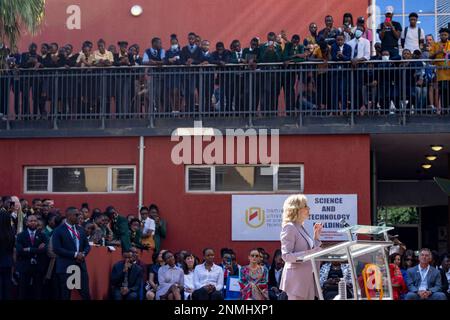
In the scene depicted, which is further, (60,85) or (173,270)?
(60,85)

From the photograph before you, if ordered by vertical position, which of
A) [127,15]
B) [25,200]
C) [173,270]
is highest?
[127,15]

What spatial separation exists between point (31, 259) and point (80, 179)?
12.1 feet

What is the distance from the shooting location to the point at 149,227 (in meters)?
18.0

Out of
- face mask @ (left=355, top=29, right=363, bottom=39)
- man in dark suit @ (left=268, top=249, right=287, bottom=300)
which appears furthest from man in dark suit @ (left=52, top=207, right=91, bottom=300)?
face mask @ (left=355, top=29, right=363, bottom=39)

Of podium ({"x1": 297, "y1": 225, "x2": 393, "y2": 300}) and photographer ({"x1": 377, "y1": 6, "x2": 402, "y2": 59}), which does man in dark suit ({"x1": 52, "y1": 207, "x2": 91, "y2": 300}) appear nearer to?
podium ({"x1": 297, "y1": 225, "x2": 393, "y2": 300})

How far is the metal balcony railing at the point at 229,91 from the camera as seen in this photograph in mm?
18547

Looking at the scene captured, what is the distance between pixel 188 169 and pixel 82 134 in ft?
7.40

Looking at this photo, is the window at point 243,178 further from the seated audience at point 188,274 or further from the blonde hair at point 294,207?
the blonde hair at point 294,207

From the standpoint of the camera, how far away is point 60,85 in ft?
63.9

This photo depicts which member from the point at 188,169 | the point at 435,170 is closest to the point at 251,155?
the point at 188,169

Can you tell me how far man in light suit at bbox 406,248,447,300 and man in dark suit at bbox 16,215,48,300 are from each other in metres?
6.06

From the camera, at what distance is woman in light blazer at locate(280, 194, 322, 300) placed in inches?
369
